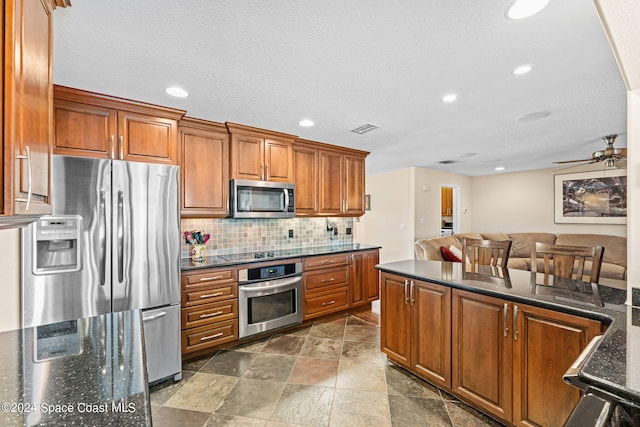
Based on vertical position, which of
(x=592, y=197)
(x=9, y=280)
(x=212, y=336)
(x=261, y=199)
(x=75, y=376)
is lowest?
(x=212, y=336)

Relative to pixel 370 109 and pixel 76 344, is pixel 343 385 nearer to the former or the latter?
pixel 76 344

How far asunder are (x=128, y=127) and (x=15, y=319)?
1.57 m

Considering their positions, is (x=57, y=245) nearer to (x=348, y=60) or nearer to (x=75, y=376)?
Result: (x=75, y=376)

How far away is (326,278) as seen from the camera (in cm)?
355

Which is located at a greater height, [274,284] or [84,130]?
[84,130]

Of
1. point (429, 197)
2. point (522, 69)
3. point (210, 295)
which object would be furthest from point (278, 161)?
point (429, 197)

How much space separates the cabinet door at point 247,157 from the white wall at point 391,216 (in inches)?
135

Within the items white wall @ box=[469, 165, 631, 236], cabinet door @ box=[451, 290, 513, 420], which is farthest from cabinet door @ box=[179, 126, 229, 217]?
white wall @ box=[469, 165, 631, 236]

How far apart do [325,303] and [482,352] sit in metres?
2.02

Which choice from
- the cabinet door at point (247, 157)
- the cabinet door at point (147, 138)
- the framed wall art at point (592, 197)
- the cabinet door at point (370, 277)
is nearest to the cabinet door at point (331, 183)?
the cabinet door at point (370, 277)

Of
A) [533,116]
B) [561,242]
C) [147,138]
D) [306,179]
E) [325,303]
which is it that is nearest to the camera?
[147,138]

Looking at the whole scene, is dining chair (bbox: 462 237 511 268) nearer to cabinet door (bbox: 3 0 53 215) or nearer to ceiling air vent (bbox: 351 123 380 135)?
ceiling air vent (bbox: 351 123 380 135)

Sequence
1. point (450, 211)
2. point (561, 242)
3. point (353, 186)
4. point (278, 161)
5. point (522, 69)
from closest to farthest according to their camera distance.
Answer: point (522, 69) < point (278, 161) < point (353, 186) < point (561, 242) < point (450, 211)

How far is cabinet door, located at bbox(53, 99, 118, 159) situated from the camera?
2141 millimetres
